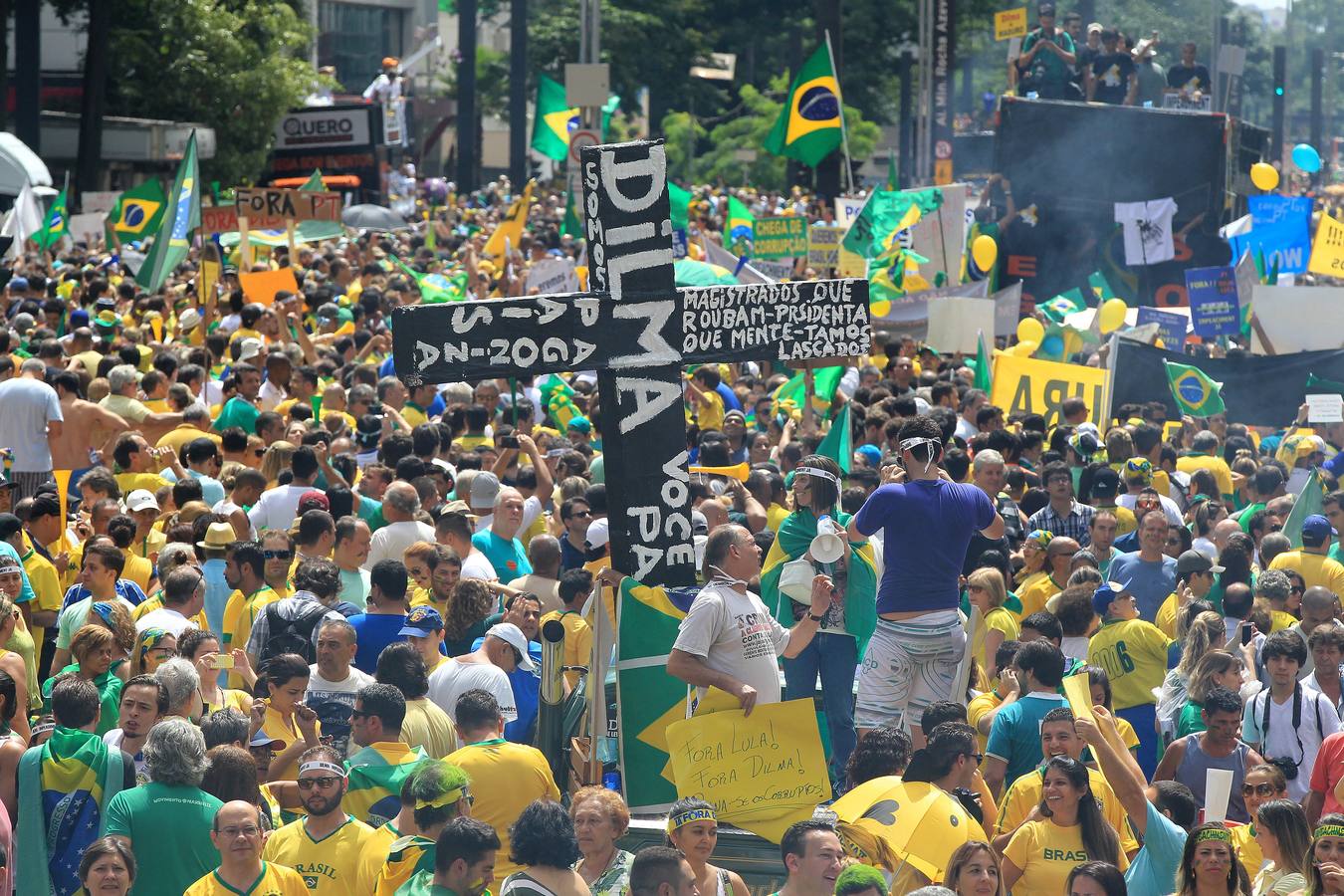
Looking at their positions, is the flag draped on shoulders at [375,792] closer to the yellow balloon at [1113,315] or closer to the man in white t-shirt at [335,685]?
the man in white t-shirt at [335,685]

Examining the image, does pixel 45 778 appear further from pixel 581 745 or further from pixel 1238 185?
pixel 1238 185

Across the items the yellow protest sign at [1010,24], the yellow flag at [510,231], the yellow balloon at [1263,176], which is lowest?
the yellow flag at [510,231]

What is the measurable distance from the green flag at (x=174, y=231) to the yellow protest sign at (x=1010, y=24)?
1805 cm

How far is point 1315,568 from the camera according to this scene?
9.10 meters

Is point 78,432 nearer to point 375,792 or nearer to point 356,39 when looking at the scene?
point 375,792

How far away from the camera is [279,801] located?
619 cm

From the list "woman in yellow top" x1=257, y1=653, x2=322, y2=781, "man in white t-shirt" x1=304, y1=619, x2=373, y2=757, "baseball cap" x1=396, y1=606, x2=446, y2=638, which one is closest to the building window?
"baseball cap" x1=396, y1=606, x2=446, y2=638

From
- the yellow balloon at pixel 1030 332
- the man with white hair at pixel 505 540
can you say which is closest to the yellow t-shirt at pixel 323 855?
the man with white hair at pixel 505 540

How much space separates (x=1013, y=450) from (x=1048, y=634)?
4217 mm

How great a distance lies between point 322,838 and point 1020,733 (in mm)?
2483

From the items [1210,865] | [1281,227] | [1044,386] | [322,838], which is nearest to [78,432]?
[1044,386]

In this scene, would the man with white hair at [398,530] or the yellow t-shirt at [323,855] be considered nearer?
the yellow t-shirt at [323,855]

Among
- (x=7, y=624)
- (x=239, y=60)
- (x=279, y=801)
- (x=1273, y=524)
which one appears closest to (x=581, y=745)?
(x=279, y=801)

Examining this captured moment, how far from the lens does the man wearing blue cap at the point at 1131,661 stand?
7.86m
